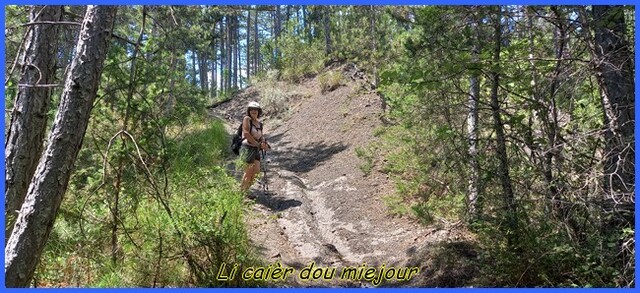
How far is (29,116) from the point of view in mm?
4273

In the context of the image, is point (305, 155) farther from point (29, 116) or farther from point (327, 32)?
point (327, 32)

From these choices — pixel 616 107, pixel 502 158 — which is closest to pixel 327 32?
pixel 502 158

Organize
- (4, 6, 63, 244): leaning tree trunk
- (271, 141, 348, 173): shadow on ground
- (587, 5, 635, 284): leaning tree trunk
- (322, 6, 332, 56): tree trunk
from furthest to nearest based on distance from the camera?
(322, 6, 332, 56): tree trunk → (271, 141, 348, 173): shadow on ground → (4, 6, 63, 244): leaning tree trunk → (587, 5, 635, 284): leaning tree trunk

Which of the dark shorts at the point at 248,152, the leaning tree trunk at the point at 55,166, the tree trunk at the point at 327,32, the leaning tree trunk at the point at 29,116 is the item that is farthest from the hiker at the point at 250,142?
the tree trunk at the point at 327,32

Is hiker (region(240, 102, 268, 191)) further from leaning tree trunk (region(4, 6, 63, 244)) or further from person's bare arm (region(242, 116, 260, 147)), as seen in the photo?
leaning tree trunk (region(4, 6, 63, 244))

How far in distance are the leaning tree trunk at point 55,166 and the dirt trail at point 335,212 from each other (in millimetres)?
2306

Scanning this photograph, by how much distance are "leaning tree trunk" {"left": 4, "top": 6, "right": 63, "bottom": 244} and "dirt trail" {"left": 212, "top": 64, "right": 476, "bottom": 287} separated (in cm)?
237

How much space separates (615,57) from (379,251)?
10.6 feet

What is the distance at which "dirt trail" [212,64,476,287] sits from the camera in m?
5.65

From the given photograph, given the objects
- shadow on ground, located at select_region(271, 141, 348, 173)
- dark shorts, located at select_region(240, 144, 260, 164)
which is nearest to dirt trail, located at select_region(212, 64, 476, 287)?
shadow on ground, located at select_region(271, 141, 348, 173)

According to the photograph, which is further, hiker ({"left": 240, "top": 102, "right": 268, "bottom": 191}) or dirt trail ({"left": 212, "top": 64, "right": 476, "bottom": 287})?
hiker ({"left": 240, "top": 102, "right": 268, "bottom": 191})

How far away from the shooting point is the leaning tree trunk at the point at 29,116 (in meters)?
4.13

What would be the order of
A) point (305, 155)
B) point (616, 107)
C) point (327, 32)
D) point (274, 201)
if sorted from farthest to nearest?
1. point (327, 32)
2. point (305, 155)
3. point (274, 201)
4. point (616, 107)

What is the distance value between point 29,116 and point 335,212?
4.30 metres
